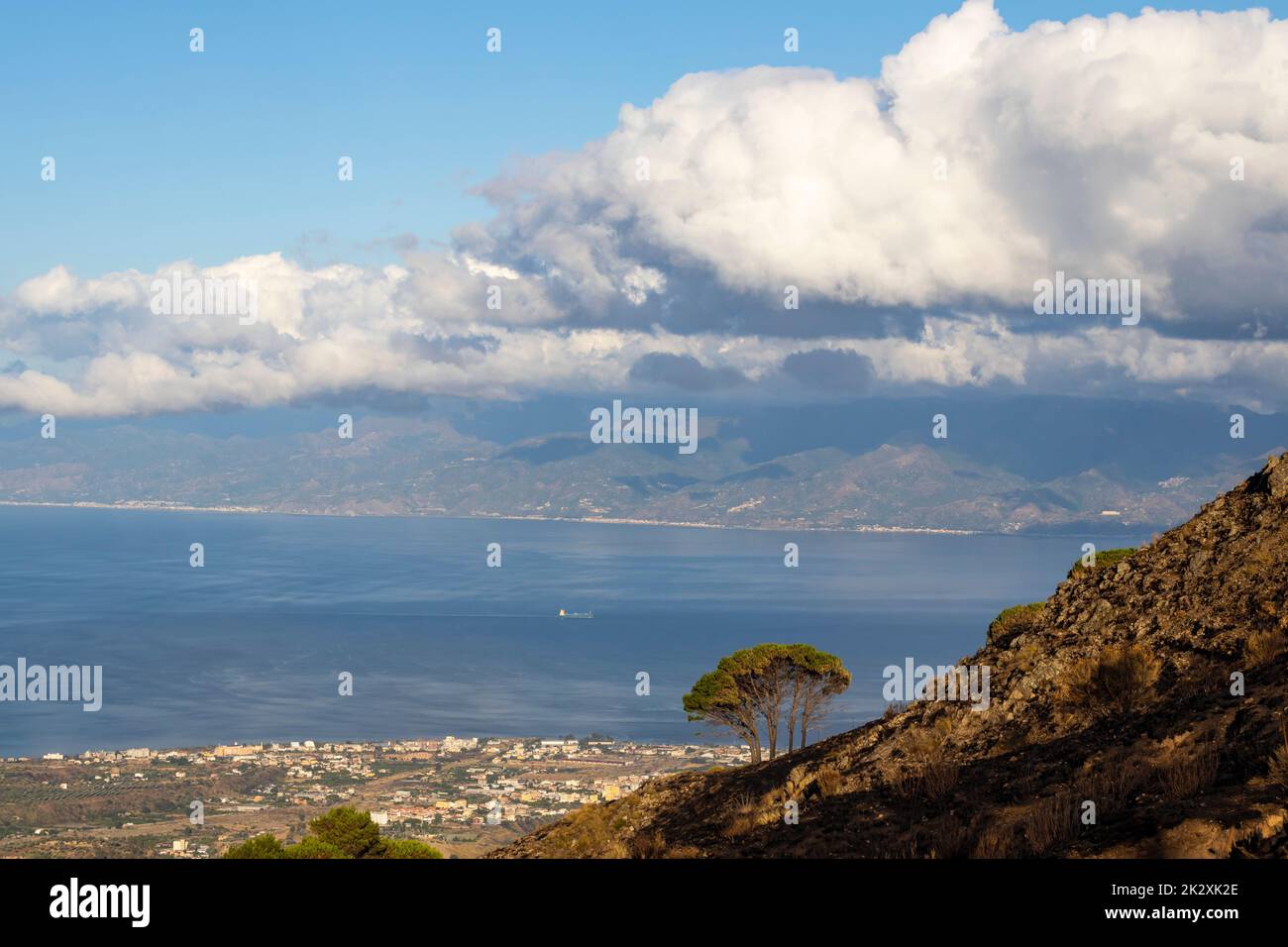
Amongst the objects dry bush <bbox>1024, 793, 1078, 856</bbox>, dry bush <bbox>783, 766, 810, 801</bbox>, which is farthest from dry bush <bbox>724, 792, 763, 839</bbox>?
dry bush <bbox>1024, 793, 1078, 856</bbox>

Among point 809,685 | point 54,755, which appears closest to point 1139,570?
point 809,685

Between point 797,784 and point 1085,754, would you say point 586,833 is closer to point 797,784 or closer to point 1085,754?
point 797,784

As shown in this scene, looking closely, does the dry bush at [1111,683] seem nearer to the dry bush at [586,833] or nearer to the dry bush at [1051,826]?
the dry bush at [1051,826]

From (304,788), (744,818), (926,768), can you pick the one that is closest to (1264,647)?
(926,768)

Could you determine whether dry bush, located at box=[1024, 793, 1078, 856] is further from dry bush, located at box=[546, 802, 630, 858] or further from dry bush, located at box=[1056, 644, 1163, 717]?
dry bush, located at box=[546, 802, 630, 858]

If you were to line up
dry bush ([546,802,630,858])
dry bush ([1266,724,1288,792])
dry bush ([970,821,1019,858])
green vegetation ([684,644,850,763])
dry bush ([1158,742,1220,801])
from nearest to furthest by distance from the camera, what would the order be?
1. dry bush ([1266,724,1288,792])
2. dry bush ([970,821,1019,858])
3. dry bush ([1158,742,1220,801])
4. dry bush ([546,802,630,858])
5. green vegetation ([684,644,850,763])

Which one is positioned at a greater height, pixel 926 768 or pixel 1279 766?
pixel 1279 766
